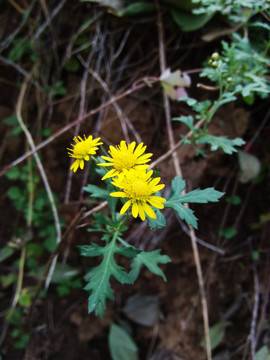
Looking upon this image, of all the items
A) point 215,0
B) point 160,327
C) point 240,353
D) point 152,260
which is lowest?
point 240,353

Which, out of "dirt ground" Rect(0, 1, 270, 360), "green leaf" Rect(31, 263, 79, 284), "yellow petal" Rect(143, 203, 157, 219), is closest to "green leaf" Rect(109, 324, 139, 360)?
"dirt ground" Rect(0, 1, 270, 360)

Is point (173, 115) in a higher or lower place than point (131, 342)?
higher

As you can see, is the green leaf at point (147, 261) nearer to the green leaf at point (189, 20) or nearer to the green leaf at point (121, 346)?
the green leaf at point (121, 346)

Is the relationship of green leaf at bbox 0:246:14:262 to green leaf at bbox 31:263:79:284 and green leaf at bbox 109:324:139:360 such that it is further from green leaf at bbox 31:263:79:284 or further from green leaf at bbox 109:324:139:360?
green leaf at bbox 109:324:139:360

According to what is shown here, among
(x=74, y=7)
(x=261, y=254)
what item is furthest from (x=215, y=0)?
(x=261, y=254)

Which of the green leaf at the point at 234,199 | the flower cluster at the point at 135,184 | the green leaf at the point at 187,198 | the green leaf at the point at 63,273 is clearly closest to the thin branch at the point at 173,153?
the green leaf at the point at 234,199

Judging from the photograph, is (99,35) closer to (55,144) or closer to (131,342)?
(55,144)

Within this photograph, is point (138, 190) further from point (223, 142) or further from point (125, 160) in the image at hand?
point (223, 142)
